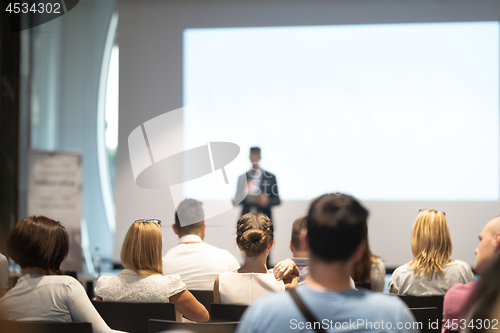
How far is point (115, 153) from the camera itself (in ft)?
18.6

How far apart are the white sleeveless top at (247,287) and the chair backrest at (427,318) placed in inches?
22.4

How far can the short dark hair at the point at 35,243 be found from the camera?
164 cm

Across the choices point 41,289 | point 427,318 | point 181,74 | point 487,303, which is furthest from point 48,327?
point 181,74

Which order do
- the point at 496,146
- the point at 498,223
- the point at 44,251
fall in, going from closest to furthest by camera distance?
the point at 498,223, the point at 44,251, the point at 496,146

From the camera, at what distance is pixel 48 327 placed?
148cm

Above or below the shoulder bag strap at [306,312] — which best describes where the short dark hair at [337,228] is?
above

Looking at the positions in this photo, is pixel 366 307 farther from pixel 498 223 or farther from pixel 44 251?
pixel 44 251

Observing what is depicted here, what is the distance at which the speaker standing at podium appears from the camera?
5.18 m

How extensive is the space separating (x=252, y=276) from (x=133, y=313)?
0.54 meters

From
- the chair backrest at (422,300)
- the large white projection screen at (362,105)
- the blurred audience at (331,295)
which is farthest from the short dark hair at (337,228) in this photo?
the large white projection screen at (362,105)

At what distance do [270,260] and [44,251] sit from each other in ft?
12.6

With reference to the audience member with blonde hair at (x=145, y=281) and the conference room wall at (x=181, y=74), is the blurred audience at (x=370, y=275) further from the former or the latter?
the conference room wall at (x=181, y=74)

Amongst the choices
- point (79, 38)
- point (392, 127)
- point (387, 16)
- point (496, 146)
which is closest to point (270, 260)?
point (392, 127)

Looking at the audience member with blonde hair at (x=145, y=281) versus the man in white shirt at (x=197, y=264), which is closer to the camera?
the audience member with blonde hair at (x=145, y=281)
